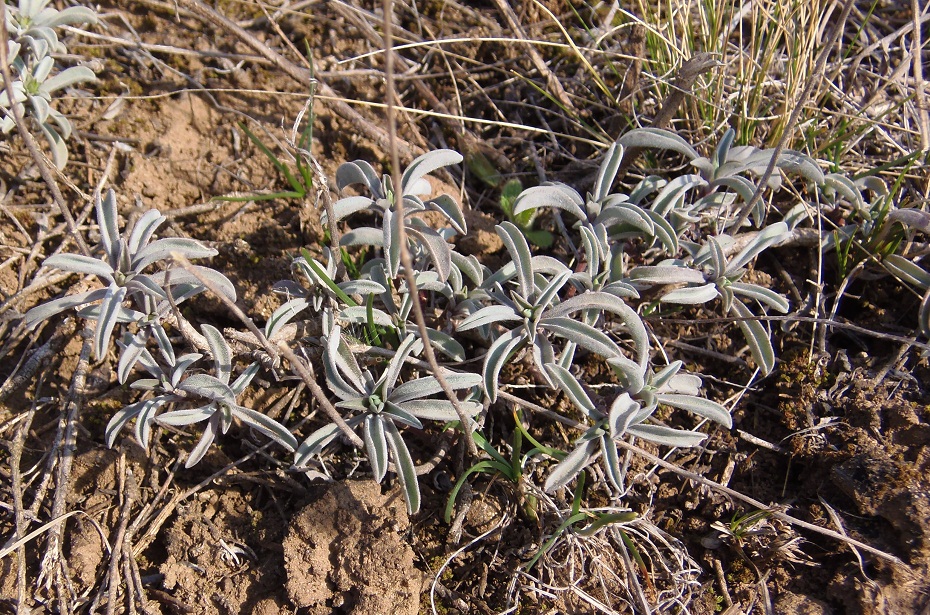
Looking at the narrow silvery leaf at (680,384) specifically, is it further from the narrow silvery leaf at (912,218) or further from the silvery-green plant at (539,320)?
the narrow silvery leaf at (912,218)

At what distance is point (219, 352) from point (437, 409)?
0.70m

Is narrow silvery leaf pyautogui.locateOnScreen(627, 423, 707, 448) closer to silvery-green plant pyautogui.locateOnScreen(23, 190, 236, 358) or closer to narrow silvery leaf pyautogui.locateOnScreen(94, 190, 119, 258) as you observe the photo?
silvery-green plant pyautogui.locateOnScreen(23, 190, 236, 358)

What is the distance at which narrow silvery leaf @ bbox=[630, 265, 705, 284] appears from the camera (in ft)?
7.00

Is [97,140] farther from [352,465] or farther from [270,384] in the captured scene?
[352,465]

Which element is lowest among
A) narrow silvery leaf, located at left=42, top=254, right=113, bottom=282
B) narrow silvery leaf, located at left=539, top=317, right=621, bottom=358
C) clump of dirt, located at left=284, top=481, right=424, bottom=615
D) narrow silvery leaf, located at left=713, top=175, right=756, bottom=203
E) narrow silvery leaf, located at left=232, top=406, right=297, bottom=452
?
clump of dirt, located at left=284, top=481, right=424, bottom=615

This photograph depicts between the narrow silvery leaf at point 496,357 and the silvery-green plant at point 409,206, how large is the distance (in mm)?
286

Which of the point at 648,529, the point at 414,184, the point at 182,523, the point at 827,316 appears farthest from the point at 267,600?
the point at 827,316

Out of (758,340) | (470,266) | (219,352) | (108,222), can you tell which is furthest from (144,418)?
(758,340)

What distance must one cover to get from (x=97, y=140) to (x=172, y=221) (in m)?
0.56

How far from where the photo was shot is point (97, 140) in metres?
2.76

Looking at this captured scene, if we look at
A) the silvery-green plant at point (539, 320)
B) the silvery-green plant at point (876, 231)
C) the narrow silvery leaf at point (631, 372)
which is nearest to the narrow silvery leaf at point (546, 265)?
the silvery-green plant at point (539, 320)

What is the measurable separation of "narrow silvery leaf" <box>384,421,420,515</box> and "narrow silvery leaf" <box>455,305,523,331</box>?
38cm

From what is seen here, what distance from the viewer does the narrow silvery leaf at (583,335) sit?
1965 millimetres

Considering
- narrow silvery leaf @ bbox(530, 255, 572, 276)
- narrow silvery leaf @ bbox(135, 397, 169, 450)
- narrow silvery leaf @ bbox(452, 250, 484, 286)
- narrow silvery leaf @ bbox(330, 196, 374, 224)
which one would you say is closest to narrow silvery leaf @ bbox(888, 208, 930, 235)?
narrow silvery leaf @ bbox(530, 255, 572, 276)
